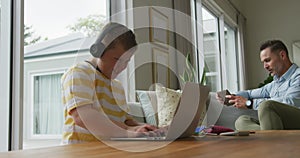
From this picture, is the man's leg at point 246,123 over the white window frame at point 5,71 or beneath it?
beneath

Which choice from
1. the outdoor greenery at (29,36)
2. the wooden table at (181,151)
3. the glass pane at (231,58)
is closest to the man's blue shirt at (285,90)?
the outdoor greenery at (29,36)

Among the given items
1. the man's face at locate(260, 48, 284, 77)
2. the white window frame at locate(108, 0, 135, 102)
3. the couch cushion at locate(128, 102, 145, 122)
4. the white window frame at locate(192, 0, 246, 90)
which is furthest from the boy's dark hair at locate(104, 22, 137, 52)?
the white window frame at locate(192, 0, 246, 90)

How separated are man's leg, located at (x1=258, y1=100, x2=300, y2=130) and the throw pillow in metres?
0.72

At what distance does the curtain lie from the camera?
211 cm

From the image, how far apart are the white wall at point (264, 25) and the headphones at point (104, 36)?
185 inches

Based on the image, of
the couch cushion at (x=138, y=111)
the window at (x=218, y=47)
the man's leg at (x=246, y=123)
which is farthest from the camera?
the window at (x=218, y=47)

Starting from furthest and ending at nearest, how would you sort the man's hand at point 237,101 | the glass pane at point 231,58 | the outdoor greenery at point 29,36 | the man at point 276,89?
the glass pane at point 231,58
the man's hand at point 237,101
the man at point 276,89
the outdoor greenery at point 29,36

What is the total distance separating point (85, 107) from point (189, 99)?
1.16ft

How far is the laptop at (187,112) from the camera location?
1.00 m

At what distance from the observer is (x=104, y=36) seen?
4.63 feet

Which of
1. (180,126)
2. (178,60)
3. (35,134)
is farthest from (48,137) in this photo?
(178,60)

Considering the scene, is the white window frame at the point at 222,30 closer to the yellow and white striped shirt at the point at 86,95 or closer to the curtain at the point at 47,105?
the curtain at the point at 47,105

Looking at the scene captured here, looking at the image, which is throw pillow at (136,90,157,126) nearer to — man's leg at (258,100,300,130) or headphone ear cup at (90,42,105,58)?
man's leg at (258,100,300,130)

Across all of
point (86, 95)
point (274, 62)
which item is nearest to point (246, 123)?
point (274, 62)
